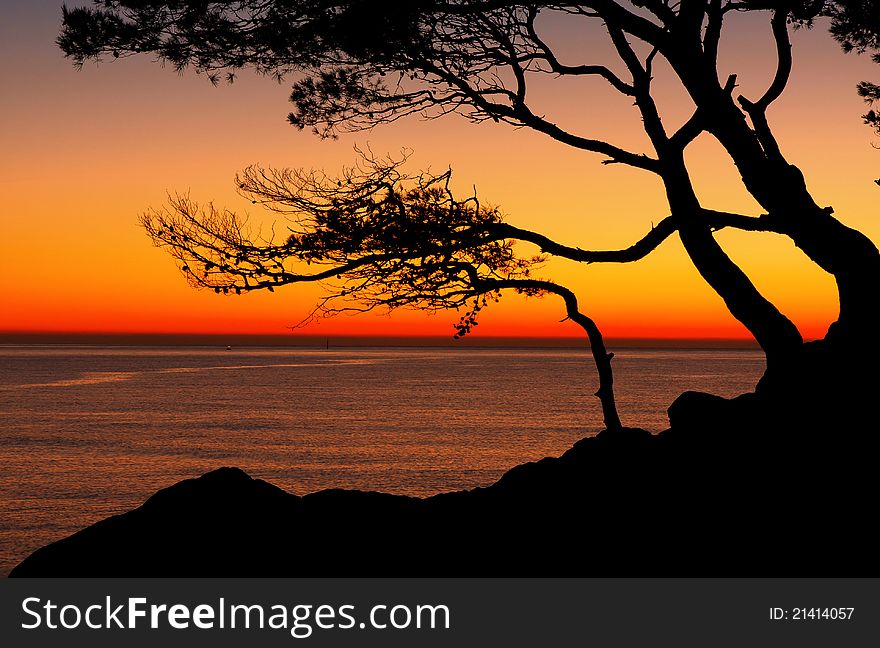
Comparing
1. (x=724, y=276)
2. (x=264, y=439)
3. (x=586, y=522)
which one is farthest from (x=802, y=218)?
(x=264, y=439)

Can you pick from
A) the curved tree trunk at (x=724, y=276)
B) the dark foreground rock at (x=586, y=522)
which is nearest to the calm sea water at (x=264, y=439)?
the dark foreground rock at (x=586, y=522)

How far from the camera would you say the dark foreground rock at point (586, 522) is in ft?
30.9

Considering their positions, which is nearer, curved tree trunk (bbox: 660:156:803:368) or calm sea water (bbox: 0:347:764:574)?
curved tree trunk (bbox: 660:156:803:368)

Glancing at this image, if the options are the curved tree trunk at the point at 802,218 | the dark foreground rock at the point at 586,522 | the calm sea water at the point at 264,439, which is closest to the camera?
the dark foreground rock at the point at 586,522

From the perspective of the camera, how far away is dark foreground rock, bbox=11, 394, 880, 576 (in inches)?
371

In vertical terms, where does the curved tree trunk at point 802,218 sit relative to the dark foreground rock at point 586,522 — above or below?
above

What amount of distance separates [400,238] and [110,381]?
370 feet

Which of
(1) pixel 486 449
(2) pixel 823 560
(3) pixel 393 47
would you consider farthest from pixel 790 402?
(1) pixel 486 449

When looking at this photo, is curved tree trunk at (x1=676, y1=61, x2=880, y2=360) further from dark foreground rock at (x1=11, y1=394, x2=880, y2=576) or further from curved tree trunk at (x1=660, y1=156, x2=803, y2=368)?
dark foreground rock at (x1=11, y1=394, x2=880, y2=576)

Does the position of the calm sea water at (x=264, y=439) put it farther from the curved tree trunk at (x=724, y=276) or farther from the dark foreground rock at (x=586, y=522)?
the curved tree trunk at (x=724, y=276)

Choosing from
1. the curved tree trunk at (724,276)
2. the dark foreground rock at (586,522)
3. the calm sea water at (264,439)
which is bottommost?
the calm sea water at (264,439)

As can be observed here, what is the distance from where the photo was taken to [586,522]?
10258mm

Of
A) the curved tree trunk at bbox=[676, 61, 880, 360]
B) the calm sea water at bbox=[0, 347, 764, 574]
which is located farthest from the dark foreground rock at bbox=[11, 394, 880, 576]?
the calm sea water at bbox=[0, 347, 764, 574]
